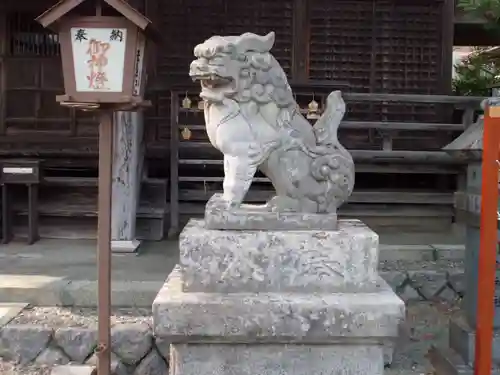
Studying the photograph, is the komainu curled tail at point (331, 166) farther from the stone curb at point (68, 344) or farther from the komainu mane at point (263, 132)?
the stone curb at point (68, 344)

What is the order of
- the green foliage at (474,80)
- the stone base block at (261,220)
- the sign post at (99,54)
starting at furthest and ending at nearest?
1. the green foliage at (474,80)
2. the sign post at (99,54)
3. the stone base block at (261,220)

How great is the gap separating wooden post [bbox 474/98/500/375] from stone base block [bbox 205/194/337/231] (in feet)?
4.66

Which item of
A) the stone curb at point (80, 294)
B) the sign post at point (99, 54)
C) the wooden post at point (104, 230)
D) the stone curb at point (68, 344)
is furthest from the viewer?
the stone curb at point (80, 294)

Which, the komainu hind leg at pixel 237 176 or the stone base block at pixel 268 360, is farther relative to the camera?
the komainu hind leg at pixel 237 176

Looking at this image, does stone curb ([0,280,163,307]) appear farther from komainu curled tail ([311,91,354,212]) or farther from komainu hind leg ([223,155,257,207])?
komainu curled tail ([311,91,354,212])

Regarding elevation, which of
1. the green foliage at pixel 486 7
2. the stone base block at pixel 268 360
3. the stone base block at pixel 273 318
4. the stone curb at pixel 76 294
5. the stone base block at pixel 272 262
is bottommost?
the stone curb at pixel 76 294

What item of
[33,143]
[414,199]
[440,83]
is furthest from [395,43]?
[33,143]

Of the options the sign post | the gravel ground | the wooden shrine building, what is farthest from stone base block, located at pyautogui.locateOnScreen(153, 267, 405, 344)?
the wooden shrine building

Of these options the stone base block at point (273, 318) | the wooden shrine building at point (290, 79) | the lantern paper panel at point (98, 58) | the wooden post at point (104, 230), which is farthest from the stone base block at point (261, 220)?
the wooden shrine building at point (290, 79)

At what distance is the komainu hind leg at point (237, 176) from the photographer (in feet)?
10.2

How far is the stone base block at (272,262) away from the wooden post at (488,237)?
142 cm

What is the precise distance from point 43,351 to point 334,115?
314 cm

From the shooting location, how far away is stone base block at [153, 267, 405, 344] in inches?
112

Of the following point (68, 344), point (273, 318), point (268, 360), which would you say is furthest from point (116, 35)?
point (68, 344)
